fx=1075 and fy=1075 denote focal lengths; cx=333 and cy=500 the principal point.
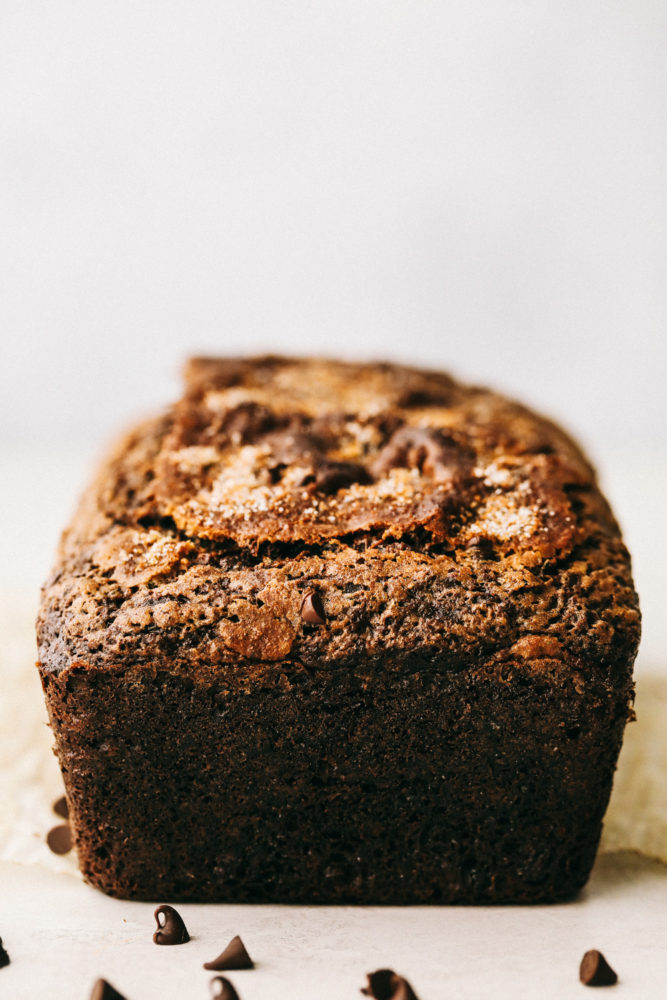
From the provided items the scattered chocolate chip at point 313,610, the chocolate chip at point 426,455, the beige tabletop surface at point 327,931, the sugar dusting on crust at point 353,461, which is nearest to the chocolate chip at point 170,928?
the beige tabletop surface at point 327,931

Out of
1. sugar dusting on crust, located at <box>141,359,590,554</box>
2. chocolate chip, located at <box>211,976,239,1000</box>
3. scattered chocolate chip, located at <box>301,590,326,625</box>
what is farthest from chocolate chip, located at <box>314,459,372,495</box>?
chocolate chip, located at <box>211,976,239,1000</box>

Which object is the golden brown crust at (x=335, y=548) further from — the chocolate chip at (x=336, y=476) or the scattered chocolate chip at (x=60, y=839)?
the scattered chocolate chip at (x=60, y=839)

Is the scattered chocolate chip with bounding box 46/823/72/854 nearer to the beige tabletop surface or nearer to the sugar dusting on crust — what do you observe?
the beige tabletop surface

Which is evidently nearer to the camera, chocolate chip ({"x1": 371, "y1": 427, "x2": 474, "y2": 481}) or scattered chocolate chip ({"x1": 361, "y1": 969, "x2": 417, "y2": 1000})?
scattered chocolate chip ({"x1": 361, "y1": 969, "x2": 417, "y2": 1000})

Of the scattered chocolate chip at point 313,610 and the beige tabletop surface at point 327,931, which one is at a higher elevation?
the scattered chocolate chip at point 313,610

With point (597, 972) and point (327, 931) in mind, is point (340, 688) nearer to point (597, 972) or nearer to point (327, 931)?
point (327, 931)

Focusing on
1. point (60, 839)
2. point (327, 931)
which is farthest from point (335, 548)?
point (60, 839)
